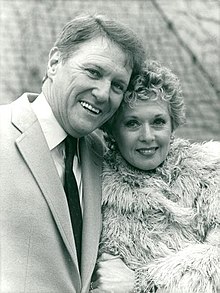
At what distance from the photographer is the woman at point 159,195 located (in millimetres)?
3098

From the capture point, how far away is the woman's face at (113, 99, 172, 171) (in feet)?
10.9

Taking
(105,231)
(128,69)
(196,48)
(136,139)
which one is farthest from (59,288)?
(196,48)

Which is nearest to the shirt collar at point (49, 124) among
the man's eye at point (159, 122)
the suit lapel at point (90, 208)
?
the suit lapel at point (90, 208)

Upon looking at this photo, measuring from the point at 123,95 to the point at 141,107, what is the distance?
0.11 meters

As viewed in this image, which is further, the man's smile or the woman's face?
the woman's face

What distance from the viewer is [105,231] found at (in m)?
3.24

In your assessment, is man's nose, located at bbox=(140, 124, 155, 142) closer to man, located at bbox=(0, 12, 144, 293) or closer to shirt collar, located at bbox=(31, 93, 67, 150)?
man, located at bbox=(0, 12, 144, 293)

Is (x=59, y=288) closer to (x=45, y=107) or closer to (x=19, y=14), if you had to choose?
(x=45, y=107)

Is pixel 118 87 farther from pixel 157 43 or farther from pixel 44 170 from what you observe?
pixel 157 43

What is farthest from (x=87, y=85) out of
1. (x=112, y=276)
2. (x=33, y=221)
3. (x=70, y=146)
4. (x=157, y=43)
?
(x=157, y=43)

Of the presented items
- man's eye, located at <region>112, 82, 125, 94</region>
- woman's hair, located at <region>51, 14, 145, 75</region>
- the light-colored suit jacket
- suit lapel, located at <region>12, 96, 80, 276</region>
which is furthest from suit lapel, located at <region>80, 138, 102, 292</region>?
woman's hair, located at <region>51, 14, 145, 75</region>

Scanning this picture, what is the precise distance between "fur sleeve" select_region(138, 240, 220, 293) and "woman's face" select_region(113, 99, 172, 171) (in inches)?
19.9

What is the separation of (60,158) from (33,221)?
445mm

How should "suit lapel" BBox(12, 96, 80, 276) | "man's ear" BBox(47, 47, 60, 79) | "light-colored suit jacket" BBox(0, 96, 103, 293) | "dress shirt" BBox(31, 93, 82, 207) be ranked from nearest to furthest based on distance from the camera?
"light-colored suit jacket" BBox(0, 96, 103, 293) → "suit lapel" BBox(12, 96, 80, 276) → "dress shirt" BBox(31, 93, 82, 207) → "man's ear" BBox(47, 47, 60, 79)
